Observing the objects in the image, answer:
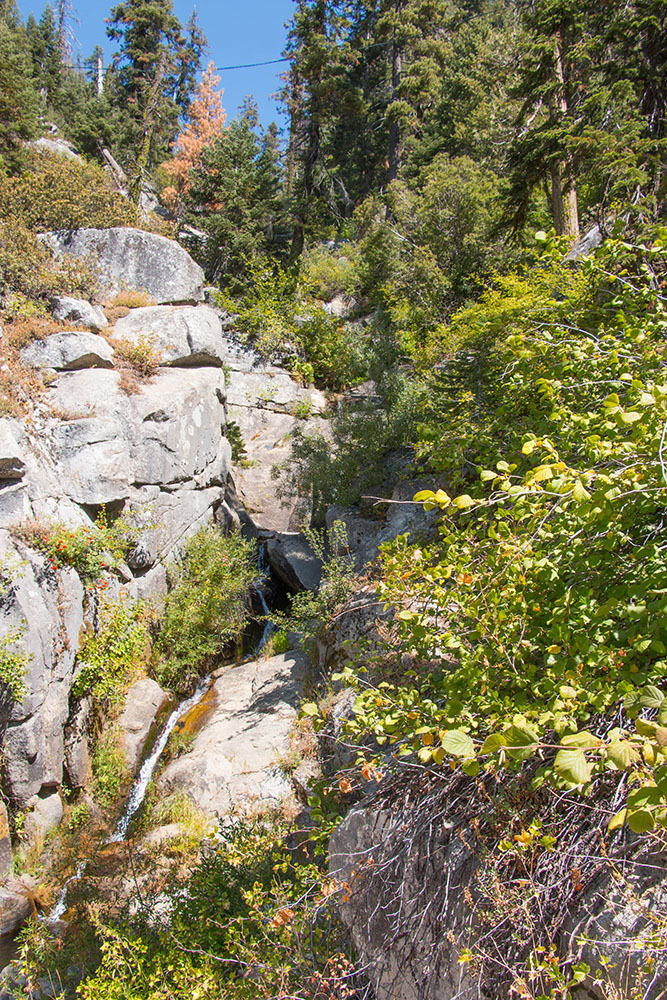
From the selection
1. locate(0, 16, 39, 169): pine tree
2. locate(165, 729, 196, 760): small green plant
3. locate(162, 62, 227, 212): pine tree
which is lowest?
locate(165, 729, 196, 760): small green plant

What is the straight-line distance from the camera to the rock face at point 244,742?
6.37 meters

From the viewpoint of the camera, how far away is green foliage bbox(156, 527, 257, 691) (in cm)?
923

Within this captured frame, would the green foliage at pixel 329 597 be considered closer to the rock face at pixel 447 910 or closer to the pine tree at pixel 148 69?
the rock face at pixel 447 910

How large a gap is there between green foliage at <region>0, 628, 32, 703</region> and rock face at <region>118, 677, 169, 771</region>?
1.93 m

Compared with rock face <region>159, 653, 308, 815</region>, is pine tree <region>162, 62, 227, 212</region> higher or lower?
higher

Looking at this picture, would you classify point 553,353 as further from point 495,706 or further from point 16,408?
point 16,408

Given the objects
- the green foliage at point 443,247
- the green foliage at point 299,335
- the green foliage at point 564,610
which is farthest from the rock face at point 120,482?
the green foliage at point 443,247

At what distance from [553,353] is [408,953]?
11.6ft

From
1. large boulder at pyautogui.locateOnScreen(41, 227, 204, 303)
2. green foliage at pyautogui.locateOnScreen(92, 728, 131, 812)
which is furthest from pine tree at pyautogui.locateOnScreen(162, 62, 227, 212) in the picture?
green foliage at pyautogui.locateOnScreen(92, 728, 131, 812)

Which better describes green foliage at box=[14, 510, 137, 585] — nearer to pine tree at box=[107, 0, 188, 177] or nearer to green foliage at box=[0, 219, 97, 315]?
green foliage at box=[0, 219, 97, 315]

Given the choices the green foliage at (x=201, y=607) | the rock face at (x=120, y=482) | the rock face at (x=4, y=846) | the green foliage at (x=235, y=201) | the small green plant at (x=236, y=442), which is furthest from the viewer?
the green foliage at (x=235, y=201)

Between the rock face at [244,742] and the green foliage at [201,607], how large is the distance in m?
0.68

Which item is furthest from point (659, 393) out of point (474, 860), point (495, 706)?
point (474, 860)

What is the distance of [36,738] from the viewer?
634 cm
